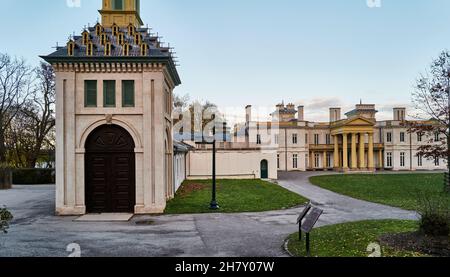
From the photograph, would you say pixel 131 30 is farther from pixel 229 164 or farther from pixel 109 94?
pixel 229 164

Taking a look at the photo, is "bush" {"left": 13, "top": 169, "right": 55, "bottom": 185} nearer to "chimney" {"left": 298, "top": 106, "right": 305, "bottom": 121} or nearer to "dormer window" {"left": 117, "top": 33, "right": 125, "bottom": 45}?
"dormer window" {"left": 117, "top": 33, "right": 125, "bottom": 45}

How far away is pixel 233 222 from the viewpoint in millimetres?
13859

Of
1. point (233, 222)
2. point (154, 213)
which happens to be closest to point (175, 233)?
point (233, 222)

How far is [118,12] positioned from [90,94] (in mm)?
5199

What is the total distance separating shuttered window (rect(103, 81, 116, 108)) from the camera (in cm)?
1638

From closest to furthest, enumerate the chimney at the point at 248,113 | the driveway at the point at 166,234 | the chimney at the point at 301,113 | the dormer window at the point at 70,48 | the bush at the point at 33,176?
the driveway at the point at 166,234 → the dormer window at the point at 70,48 → the bush at the point at 33,176 → the chimney at the point at 248,113 → the chimney at the point at 301,113

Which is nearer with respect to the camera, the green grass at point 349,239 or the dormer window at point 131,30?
the green grass at point 349,239

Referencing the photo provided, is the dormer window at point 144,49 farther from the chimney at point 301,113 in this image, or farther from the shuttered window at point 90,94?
the chimney at point 301,113

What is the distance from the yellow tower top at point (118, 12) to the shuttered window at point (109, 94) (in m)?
4.03

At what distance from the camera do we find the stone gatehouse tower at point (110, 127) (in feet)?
52.5

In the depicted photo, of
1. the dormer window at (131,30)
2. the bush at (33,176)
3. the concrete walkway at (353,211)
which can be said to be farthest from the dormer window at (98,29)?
the bush at (33,176)

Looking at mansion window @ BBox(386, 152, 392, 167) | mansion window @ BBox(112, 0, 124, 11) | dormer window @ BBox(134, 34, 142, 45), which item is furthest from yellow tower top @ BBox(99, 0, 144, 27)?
mansion window @ BBox(386, 152, 392, 167)

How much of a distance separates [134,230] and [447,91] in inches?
436
